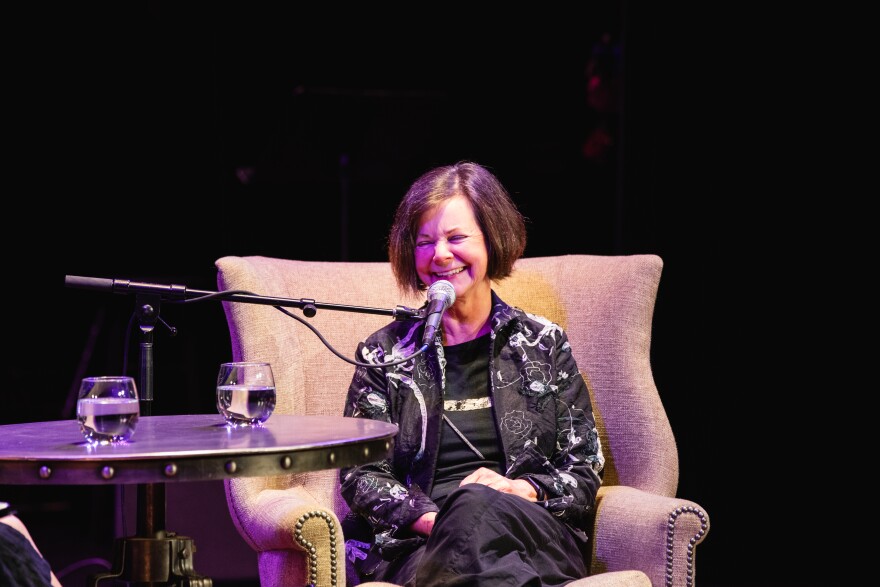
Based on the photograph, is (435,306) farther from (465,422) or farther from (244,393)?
(465,422)

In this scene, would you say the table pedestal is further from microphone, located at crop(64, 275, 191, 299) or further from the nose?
the nose

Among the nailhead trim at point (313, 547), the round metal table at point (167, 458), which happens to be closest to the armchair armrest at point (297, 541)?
the nailhead trim at point (313, 547)

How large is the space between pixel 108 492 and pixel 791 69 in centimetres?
366

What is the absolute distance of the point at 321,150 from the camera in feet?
15.7

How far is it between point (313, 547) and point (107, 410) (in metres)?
0.62

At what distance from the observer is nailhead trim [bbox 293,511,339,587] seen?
6.79ft

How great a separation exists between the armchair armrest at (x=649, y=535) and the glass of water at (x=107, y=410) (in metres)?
1.19

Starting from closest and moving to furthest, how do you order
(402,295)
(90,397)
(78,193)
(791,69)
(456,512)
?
(90,397) < (456,512) < (402,295) < (791,69) < (78,193)

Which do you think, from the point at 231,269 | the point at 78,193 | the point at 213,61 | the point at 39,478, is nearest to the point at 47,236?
the point at 78,193

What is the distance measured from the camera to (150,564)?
68.2 inches

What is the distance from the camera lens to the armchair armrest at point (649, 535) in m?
Result: 2.22

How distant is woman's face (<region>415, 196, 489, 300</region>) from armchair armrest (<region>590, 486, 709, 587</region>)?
64 cm

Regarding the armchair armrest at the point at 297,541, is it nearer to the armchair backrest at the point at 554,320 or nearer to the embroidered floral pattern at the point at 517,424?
the armchair backrest at the point at 554,320

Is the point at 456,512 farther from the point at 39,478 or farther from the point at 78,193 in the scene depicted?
the point at 78,193
